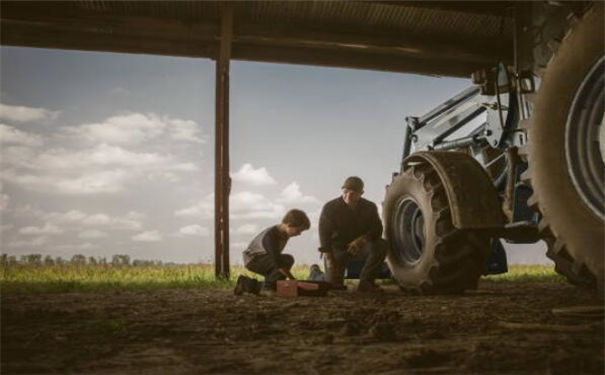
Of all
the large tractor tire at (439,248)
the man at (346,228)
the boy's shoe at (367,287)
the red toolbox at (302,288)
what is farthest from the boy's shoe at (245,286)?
the large tractor tire at (439,248)

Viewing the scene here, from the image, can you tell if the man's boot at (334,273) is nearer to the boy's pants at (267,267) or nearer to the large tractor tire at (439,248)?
the boy's pants at (267,267)

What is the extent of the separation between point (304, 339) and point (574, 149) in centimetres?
185

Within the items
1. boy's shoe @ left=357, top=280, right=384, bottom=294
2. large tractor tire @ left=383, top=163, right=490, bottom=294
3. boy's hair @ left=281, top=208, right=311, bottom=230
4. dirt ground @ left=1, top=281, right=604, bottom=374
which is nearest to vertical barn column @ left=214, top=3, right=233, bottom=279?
boy's hair @ left=281, top=208, right=311, bottom=230

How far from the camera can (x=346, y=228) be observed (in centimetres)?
624

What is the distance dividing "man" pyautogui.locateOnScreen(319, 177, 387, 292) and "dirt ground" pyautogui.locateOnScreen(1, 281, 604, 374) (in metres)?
1.90

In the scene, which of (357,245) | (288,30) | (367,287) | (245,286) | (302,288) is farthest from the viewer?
(288,30)

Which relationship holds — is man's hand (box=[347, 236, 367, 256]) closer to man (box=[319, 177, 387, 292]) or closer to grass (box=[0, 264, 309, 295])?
man (box=[319, 177, 387, 292])

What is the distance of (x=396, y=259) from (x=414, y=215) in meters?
0.53

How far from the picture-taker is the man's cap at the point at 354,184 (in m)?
6.19

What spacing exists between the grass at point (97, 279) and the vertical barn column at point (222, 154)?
0.36m

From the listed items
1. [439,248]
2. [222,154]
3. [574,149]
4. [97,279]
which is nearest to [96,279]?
[97,279]

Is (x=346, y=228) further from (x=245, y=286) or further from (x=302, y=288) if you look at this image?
(x=245, y=286)

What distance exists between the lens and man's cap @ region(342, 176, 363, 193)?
6192mm

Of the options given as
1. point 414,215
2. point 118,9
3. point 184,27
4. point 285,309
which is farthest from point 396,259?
point 118,9
